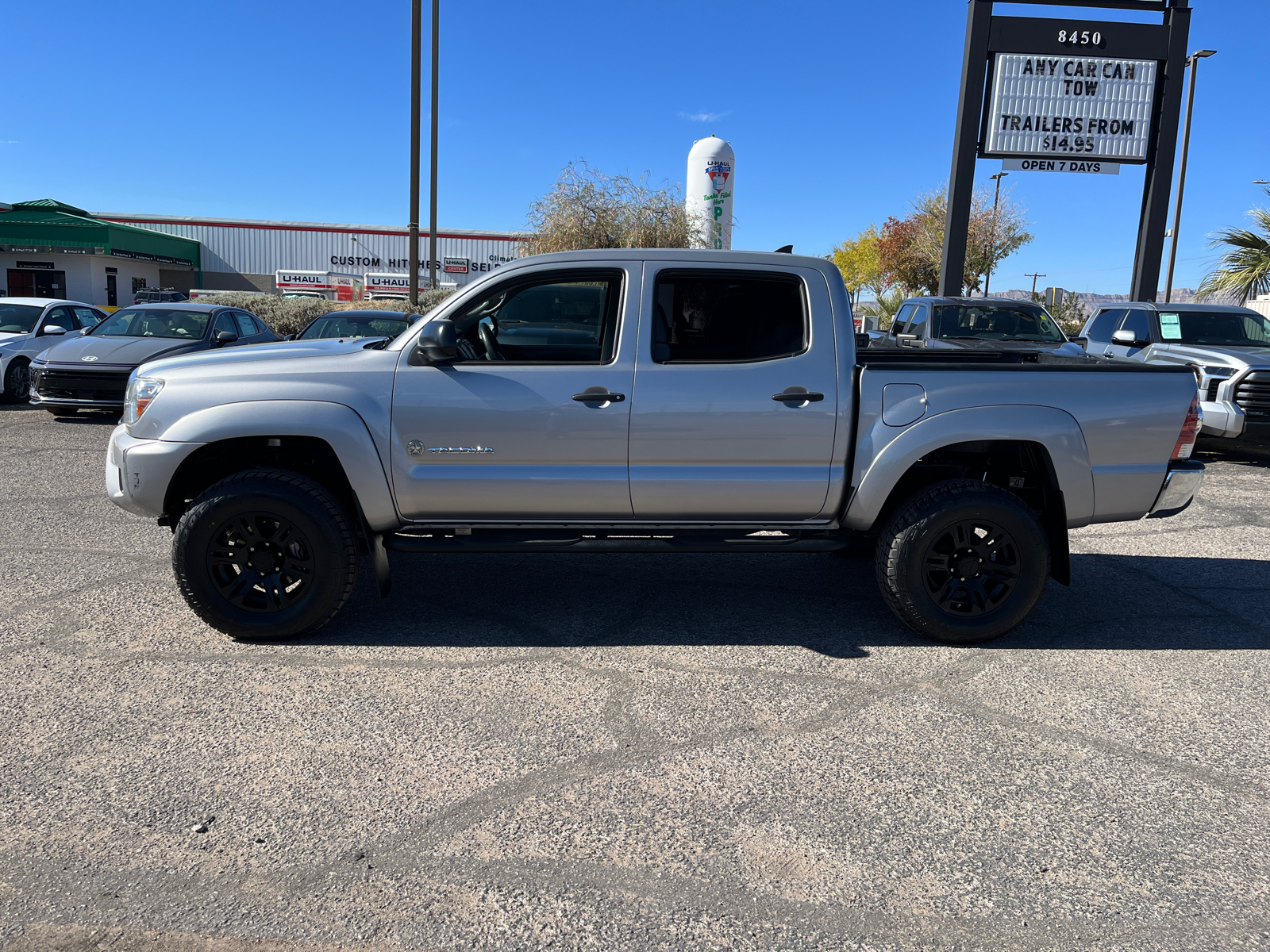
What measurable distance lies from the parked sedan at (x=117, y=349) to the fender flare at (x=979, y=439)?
357 inches

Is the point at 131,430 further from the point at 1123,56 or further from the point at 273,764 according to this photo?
the point at 1123,56

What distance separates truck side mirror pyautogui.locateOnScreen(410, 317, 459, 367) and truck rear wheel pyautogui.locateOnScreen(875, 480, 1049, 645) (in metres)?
2.30

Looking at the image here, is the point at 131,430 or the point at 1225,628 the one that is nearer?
the point at 131,430

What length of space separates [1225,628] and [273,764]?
15.9 ft

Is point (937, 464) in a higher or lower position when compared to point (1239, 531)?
higher

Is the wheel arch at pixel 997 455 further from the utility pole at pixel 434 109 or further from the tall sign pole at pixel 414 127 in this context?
the utility pole at pixel 434 109

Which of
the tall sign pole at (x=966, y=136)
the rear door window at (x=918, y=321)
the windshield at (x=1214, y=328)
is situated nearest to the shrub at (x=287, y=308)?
the tall sign pole at (x=966, y=136)

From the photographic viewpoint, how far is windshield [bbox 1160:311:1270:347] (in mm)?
11633

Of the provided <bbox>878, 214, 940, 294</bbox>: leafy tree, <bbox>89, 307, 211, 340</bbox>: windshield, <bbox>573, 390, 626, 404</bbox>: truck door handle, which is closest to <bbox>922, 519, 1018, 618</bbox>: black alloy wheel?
<bbox>573, 390, 626, 404</bbox>: truck door handle

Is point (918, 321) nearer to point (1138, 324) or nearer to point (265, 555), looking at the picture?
point (1138, 324)

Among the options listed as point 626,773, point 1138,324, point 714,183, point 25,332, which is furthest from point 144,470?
point 714,183

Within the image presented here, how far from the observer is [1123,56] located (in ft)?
51.3

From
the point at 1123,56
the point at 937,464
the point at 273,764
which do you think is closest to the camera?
the point at 273,764

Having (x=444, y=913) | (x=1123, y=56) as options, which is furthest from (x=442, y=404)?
(x=1123, y=56)
